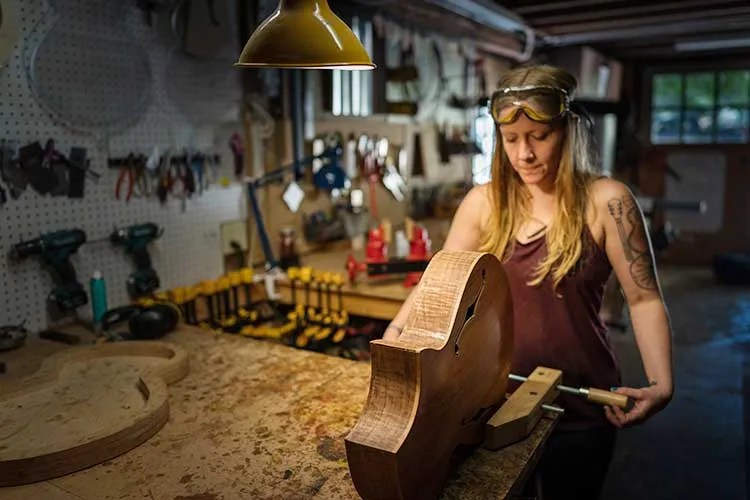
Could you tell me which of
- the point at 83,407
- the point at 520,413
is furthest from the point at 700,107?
the point at 83,407

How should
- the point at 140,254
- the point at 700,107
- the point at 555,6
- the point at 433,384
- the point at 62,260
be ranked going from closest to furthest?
1. the point at 433,384
2. the point at 62,260
3. the point at 140,254
4. the point at 555,6
5. the point at 700,107

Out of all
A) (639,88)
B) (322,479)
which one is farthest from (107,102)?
(639,88)

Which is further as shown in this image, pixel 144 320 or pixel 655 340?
pixel 144 320

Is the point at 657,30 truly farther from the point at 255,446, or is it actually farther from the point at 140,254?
the point at 255,446

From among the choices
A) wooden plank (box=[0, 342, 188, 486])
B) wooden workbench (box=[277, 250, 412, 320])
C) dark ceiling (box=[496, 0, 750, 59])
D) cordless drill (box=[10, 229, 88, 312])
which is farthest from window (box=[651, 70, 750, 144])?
wooden plank (box=[0, 342, 188, 486])

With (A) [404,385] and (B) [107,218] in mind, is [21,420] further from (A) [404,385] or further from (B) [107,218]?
(B) [107,218]

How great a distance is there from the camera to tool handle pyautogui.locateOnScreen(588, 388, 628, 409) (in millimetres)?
1240

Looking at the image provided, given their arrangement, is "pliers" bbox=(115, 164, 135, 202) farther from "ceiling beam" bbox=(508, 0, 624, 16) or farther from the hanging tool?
"ceiling beam" bbox=(508, 0, 624, 16)

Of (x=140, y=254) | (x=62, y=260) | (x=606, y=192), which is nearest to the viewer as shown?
(x=606, y=192)

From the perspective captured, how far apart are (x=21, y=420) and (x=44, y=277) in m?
0.72

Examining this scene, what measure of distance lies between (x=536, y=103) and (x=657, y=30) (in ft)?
11.0

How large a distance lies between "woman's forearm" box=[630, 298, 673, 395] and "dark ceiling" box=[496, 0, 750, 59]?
8.04 feet

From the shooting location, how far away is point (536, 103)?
4.65 ft

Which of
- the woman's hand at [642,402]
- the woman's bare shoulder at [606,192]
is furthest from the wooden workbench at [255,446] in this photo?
the woman's bare shoulder at [606,192]
